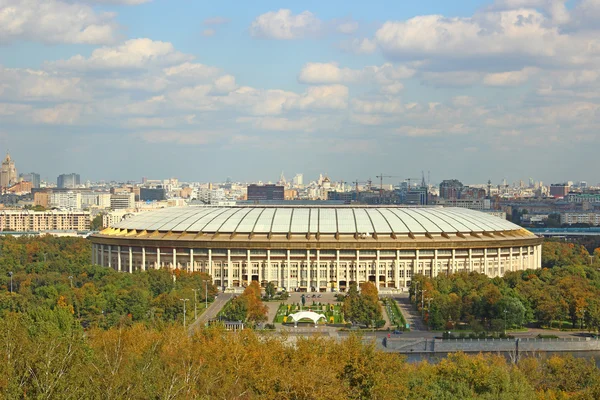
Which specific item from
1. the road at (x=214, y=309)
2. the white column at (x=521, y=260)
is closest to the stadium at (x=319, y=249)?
the white column at (x=521, y=260)

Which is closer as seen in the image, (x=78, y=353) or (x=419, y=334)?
(x=78, y=353)

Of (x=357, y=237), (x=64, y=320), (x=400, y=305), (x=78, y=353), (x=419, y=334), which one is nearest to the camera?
(x=78, y=353)

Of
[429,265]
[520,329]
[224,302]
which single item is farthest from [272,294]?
[520,329]

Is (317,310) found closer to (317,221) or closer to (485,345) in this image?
(485,345)

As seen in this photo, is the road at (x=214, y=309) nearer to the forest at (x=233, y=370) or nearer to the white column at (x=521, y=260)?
the forest at (x=233, y=370)

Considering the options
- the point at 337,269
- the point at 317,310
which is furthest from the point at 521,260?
the point at 317,310

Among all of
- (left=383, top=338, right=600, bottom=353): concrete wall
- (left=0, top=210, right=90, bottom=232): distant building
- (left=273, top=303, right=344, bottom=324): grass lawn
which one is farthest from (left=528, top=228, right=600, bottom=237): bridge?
(left=383, top=338, right=600, bottom=353): concrete wall

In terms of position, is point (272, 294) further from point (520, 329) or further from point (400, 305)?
point (520, 329)
